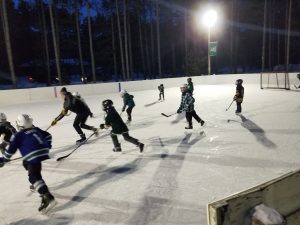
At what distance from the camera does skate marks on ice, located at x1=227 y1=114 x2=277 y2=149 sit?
277 inches

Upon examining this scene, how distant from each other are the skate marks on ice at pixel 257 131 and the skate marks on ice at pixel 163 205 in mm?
2612

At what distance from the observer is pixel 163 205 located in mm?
4238

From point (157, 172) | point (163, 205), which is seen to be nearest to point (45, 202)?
point (163, 205)

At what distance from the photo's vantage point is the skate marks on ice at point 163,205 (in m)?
3.88

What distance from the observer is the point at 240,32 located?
150 feet

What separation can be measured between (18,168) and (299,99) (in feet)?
41.7

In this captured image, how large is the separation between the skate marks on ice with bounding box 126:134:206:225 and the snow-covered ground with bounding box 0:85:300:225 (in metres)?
0.01

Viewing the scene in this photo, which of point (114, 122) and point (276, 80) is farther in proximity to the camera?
point (276, 80)

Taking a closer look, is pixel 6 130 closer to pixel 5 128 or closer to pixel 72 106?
pixel 5 128

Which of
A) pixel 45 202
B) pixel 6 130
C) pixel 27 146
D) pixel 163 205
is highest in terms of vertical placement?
pixel 27 146

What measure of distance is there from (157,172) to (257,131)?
407cm

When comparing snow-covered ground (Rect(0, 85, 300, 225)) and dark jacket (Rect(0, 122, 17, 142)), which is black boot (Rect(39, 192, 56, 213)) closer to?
snow-covered ground (Rect(0, 85, 300, 225))

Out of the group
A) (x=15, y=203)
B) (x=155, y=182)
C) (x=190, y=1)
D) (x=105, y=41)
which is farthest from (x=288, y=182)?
(x=190, y=1)

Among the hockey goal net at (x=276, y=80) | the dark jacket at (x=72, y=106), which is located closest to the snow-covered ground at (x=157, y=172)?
the dark jacket at (x=72, y=106)
